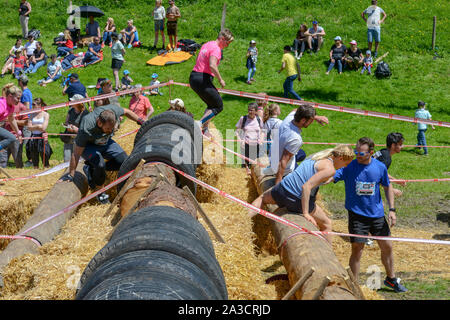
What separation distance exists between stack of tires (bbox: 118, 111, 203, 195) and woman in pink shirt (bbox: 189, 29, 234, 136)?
32.7 inches

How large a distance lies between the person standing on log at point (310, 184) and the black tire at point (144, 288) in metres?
3.07

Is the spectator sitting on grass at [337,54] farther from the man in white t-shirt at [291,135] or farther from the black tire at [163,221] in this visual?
the black tire at [163,221]

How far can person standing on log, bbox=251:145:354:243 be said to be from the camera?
7.41 meters

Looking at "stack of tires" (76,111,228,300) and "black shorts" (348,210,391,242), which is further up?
"stack of tires" (76,111,228,300)

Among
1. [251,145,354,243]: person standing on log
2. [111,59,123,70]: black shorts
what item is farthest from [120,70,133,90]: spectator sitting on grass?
[251,145,354,243]: person standing on log

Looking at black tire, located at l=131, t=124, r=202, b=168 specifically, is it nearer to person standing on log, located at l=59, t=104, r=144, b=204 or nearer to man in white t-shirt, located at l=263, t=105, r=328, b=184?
person standing on log, located at l=59, t=104, r=144, b=204

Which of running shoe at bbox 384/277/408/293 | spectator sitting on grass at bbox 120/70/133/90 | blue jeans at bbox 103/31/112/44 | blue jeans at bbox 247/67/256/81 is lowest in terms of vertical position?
running shoe at bbox 384/277/408/293

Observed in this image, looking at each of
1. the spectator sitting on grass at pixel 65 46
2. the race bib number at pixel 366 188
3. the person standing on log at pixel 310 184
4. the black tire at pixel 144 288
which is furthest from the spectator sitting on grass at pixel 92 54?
the black tire at pixel 144 288

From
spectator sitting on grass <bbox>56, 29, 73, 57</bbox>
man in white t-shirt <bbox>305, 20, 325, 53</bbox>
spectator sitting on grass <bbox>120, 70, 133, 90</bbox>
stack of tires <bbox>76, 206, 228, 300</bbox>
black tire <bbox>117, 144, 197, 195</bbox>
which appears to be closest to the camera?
stack of tires <bbox>76, 206, 228, 300</bbox>

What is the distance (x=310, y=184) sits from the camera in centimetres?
739

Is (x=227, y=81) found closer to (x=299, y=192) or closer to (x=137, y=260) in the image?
(x=299, y=192)

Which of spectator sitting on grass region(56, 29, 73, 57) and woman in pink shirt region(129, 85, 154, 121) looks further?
spectator sitting on grass region(56, 29, 73, 57)

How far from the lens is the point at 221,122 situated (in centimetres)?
1733

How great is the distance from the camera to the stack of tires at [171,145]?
8.68 m
